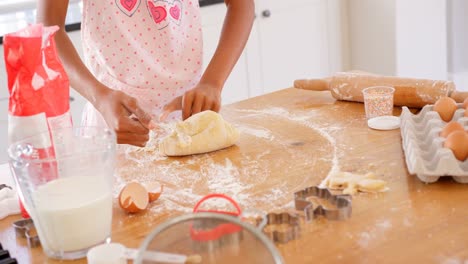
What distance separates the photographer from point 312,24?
349 centimetres

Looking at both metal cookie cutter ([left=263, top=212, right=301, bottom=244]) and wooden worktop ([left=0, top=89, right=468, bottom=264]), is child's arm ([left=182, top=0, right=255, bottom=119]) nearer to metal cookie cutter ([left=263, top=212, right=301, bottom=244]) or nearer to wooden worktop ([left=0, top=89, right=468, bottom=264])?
wooden worktop ([left=0, top=89, right=468, bottom=264])

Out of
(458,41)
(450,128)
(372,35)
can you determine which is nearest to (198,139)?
(450,128)

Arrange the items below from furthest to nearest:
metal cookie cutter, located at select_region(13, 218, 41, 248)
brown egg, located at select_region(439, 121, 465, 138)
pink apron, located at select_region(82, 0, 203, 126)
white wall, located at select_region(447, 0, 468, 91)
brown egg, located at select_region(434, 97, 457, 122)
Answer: white wall, located at select_region(447, 0, 468, 91)
pink apron, located at select_region(82, 0, 203, 126)
brown egg, located at select_region(434, 97, 457, 122)
brown egg, located at select_region(439, 121, 465, 138)
metal cookie cutter, located at select_region(13, 218, 41, 248)

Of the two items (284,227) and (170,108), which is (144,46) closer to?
(170,108)

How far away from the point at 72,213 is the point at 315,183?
442 millimetres

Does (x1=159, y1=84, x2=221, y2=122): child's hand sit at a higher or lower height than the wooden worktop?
higher

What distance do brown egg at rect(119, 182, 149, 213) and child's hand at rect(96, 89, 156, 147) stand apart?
275 millimetres

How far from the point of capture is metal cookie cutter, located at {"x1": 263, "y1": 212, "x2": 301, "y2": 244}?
1023 millimetres

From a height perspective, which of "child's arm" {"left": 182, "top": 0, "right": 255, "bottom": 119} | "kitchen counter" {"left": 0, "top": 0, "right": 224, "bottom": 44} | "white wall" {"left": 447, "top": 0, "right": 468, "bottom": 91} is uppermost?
"kitchen counter" {"left": 0, "top": 0, "right": 224, "bottom": 44}

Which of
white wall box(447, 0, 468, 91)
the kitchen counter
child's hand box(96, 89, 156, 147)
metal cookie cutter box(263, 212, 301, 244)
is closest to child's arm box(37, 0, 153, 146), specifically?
child's hand box(96, 89, 156, 147)

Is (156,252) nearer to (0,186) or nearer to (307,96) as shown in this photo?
(0,186)

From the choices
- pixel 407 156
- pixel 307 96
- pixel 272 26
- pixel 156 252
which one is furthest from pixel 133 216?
pixel 272 26

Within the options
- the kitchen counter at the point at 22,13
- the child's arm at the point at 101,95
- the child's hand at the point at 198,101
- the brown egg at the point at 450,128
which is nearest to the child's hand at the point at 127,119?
the child's arm at the point at 101,95

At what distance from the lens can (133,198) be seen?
1.18m
